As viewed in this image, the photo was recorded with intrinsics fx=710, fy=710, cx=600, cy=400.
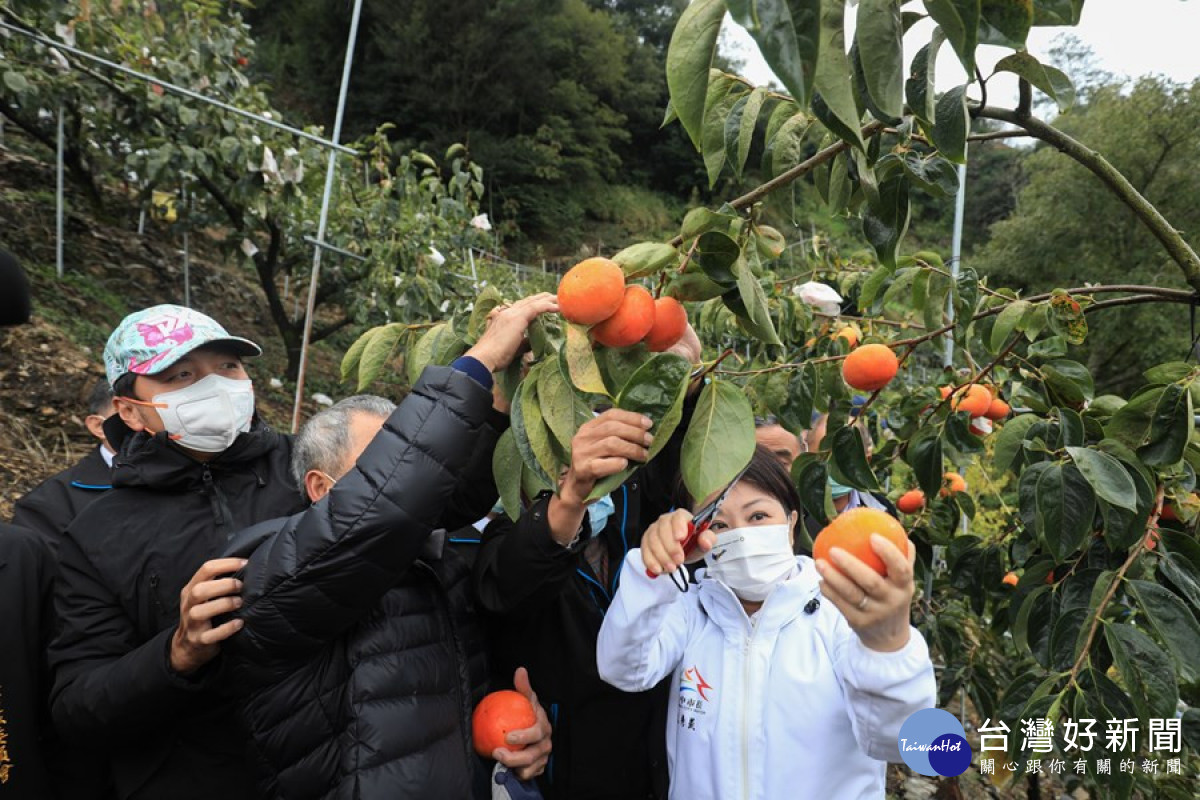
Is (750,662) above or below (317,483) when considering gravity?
below

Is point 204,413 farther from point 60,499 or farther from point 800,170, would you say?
point 800,170

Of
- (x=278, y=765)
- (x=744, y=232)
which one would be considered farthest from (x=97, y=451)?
(x=744, y=232)

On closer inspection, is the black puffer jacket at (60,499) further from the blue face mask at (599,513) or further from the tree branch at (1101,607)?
the tree branch at (1101,607)

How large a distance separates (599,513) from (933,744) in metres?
0.70

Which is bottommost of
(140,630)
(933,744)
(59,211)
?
(140,630)

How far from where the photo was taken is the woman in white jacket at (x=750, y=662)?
121 centimetres

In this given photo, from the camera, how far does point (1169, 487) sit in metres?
1.30

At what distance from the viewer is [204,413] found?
1.52 meters

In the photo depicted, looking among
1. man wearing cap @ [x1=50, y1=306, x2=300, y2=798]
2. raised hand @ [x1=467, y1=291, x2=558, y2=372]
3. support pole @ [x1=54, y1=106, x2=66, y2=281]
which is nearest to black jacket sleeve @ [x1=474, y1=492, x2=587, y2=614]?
raised hand @ [x1=467, y1=291, x2=558, y2=372]

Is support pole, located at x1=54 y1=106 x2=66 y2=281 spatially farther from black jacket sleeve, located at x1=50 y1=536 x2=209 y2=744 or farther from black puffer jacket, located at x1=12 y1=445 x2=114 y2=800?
black jacket sleeve, located at x1=50 y1=536 x2=209 y2=744

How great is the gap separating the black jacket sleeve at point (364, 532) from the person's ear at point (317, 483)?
251 millimetres

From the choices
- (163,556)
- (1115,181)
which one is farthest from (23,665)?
(1115,181)

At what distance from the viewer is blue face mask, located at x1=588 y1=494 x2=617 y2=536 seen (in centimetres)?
142

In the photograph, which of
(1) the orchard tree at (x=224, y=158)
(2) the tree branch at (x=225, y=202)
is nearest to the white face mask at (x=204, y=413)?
(1) the orchard tree at (x=224, y=158)
